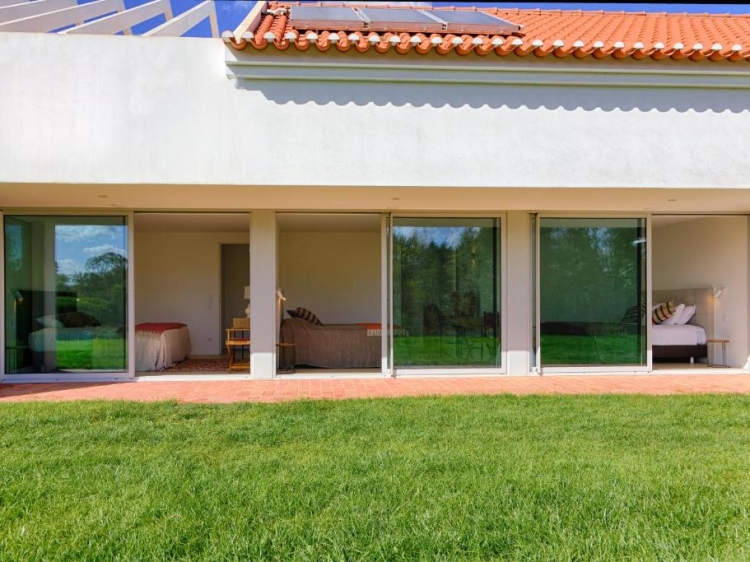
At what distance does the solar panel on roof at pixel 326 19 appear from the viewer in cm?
761

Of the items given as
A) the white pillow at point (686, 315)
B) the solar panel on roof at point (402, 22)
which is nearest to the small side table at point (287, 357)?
the solar panel on roof at point (402, 22)

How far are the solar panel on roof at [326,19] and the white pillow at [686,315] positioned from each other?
836 cm

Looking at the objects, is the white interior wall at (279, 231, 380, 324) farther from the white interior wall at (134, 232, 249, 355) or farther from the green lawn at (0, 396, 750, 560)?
the green lawn at (0, 396, 750, 560)

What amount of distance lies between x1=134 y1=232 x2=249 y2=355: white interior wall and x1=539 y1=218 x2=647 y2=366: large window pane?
779 centimetres

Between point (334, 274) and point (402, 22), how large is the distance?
8.16 m

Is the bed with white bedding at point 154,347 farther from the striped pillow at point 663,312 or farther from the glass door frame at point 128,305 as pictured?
the striped pillow at point 663,312

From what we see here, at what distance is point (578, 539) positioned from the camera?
3.06m

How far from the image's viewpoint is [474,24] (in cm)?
799

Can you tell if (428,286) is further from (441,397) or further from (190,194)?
(190,194)

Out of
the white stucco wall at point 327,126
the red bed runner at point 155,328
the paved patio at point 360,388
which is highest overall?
the white stucco wall at point 327,126

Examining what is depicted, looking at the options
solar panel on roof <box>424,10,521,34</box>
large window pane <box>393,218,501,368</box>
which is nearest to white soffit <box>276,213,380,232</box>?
large window pane <box>393,218,501,368</box>

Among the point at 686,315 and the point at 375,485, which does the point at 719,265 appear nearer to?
the point at 686,315

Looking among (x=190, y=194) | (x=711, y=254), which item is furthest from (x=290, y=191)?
(x=711, y=254)

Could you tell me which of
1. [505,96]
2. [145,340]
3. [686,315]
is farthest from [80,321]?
[686,315]
